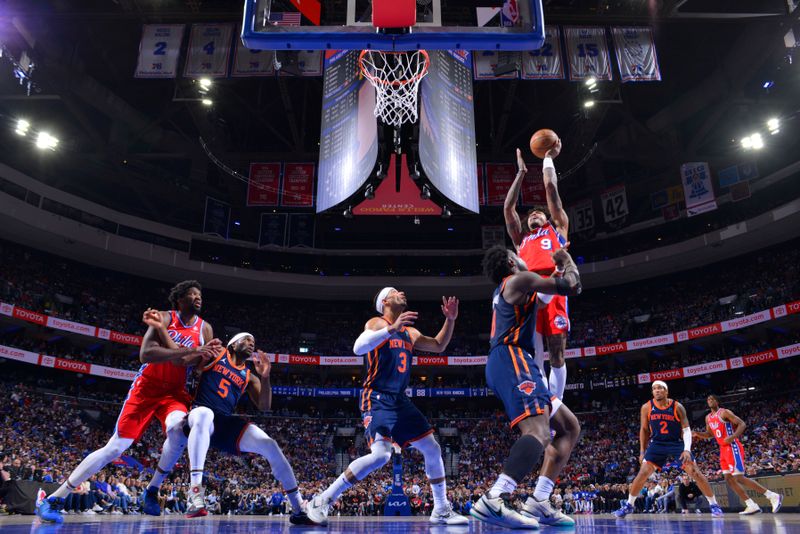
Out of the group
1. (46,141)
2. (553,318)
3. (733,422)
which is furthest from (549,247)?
(46,141)

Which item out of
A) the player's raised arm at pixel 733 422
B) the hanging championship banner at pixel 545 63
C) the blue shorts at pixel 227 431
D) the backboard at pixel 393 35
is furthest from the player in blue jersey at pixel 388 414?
the hanging championship banner at pixel 545 63

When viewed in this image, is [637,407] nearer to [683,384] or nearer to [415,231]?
[683,384]

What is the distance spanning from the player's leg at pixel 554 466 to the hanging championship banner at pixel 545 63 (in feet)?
42.3

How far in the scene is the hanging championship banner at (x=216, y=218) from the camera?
28703 millimetres

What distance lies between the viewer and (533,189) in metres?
22.8

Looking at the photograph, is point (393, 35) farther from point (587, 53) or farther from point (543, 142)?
point (587, 53)

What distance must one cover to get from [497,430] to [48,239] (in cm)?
2495

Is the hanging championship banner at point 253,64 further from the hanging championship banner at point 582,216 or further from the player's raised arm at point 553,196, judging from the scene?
the hanging championship banner at point 582,216

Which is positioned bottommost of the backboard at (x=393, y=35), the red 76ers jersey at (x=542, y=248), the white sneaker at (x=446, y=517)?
the white sneaker at (x=446, y=517)

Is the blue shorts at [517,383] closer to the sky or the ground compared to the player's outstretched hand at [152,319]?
closer to the ground

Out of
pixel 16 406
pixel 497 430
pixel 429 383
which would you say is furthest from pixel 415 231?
pixel 16 406

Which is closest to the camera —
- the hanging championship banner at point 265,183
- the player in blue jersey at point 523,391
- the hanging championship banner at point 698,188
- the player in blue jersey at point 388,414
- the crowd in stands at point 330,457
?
the player in blue jersey at point 523,391

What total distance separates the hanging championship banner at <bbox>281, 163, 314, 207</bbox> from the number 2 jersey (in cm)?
1716

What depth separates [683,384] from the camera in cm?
3266
